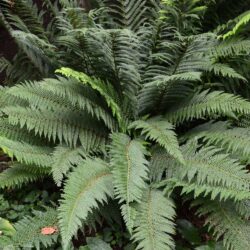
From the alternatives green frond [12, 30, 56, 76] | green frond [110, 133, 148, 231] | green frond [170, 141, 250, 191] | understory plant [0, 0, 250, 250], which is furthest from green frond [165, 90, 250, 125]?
green frond [12, 30, 56, 76]

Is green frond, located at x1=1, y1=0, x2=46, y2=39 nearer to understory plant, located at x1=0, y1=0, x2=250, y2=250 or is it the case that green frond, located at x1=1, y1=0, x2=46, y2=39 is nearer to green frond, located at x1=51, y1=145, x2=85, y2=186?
understory plant, located at x1=0, y1=0, x2=250, y2=250

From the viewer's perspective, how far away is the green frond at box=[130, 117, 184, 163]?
330cm

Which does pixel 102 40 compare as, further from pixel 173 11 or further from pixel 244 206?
pixel 244 206

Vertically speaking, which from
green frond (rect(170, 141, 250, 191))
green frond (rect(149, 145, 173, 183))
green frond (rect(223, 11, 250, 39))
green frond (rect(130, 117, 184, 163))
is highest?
green frond (rect(223, 11, 250, 39))

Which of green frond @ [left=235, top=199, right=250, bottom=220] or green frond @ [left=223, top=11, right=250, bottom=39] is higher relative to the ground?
green frond @ [left=223, top=11, right=250, bottom=39]

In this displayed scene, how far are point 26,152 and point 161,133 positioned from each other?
3.78 ft

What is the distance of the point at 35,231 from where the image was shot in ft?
10.5

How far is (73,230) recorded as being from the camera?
2822mm

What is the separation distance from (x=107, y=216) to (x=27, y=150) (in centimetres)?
88

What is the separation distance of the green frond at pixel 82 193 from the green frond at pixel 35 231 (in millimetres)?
133

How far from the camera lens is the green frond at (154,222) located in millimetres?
2919

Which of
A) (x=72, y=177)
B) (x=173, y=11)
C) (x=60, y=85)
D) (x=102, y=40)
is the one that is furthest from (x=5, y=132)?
Result: (x=173, y=11)

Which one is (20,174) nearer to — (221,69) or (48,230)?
(48,230)

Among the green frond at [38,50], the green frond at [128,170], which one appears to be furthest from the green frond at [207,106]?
the green frond at [38,50]
